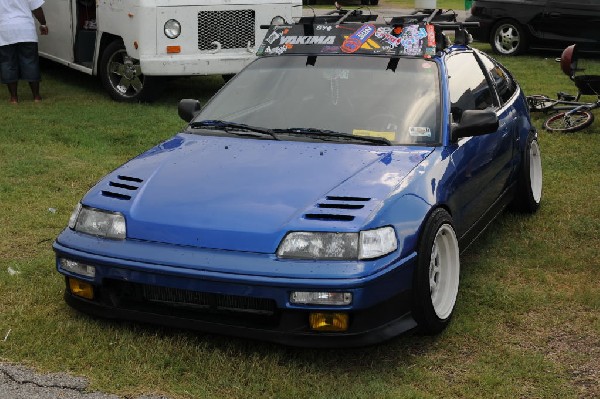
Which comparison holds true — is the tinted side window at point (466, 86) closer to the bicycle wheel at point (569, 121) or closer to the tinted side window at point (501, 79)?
the tinted side window at point (501, 79)

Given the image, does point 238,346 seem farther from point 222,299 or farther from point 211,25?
point 211,25

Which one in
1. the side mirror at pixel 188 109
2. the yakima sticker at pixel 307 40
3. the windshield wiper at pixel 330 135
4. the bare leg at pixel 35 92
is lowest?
the bare leg at pixel 35 92

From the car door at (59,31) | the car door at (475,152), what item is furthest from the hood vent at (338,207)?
the car door at (59,31)

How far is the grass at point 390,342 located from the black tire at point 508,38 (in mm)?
8981

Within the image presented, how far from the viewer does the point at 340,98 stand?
5531 millimetres

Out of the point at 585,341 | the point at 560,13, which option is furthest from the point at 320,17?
the point at 560,13

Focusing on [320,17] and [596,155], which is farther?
[596,155]

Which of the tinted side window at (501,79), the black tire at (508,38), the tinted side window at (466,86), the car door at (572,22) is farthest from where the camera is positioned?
the black tire at (508,38)

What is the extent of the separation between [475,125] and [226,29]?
6.33 metres

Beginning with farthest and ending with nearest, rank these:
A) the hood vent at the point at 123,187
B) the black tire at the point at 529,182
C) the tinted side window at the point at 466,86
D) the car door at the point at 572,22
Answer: the car door at the point at 572,22
the black tire at the point at 529,182
the tinted side window at the point at 466,86
the hood vent at the point at 123,187

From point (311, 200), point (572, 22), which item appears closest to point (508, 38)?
point (572, 22)

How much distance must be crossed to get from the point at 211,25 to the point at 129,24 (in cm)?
93

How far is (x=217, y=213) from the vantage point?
4.43 metres

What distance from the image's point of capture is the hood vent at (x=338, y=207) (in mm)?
4344
